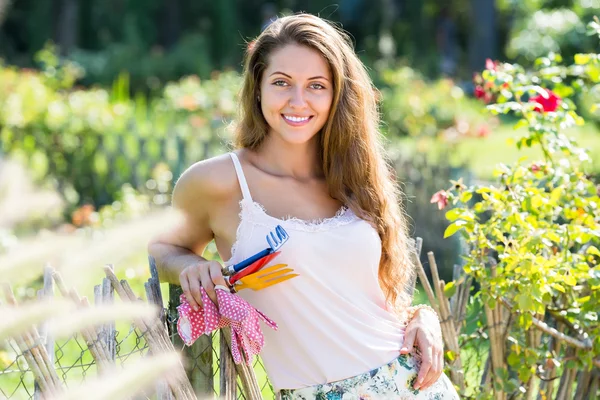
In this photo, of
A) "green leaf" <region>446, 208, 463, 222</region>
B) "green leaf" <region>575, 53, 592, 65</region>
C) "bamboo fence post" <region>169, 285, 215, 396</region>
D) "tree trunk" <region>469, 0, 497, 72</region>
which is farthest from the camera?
"tree trunk" <region>469, 0, 497, 72</region>

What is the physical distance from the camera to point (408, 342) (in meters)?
2.27

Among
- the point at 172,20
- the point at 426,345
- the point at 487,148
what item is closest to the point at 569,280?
the point at 426,345

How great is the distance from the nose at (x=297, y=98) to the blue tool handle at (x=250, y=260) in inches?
16.6

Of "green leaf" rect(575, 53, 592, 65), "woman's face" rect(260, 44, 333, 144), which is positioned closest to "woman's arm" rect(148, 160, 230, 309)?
"woman's face" rect(260, 44, 333, 144)

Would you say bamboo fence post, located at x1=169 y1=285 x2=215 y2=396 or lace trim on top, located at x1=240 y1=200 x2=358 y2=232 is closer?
lace trim on top, located at x1=240 y1=200 x2=358 y2=232

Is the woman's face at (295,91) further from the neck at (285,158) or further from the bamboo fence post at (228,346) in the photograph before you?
the bamboo fence post at (228,346)

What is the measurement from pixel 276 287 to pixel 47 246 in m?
1.30

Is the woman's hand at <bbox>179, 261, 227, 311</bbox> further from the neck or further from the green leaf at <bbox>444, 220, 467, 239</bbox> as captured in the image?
the green leaf at <bbox>444, 220, 467, 239</bbox>

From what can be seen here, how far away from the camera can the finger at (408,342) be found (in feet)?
7.41

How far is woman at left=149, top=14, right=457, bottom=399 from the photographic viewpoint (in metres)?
2.14

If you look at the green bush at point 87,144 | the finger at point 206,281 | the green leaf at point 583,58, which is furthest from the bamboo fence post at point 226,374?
the green bush at point 87,144

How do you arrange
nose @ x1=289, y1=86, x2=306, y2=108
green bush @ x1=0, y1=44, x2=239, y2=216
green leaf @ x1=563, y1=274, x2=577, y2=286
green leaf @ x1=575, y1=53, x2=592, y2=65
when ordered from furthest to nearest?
green bush @ x1=0, y1=44, x2=239, y2=216
green leaf @ x1=575, y1=53, x2=592, y2=65
green leaf @ x1=563, y1=274, x2=577, y2=286
nose @ x1=289, y1=86, x2=306, y2=108

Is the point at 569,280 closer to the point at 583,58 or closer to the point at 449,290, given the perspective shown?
the point at 449,290

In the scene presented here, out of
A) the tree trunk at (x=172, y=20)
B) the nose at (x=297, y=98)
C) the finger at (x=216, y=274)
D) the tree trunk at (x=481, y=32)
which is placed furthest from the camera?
the tree trunk at (x=172, y=20)
